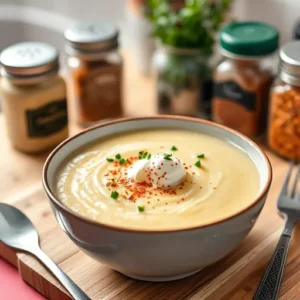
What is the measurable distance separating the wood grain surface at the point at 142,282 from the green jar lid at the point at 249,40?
0.25 meters

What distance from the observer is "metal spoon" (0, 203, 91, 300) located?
0.89 m

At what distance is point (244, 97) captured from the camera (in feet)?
4.00

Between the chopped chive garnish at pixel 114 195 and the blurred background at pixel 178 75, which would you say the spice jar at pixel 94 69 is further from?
the chopped chive garnish at pixel 114 195

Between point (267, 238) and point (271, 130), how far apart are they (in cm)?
28

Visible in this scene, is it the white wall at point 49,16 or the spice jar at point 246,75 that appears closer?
the spice jar at point 246,75

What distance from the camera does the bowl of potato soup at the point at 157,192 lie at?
797 mm

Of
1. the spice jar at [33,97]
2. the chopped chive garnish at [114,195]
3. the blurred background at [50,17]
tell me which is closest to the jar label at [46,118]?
the spice jar at [33,97]

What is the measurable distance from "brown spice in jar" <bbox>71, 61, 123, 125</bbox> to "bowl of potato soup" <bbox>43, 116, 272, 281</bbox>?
26 centimetres

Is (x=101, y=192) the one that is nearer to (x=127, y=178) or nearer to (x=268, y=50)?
(x=127, y=178)

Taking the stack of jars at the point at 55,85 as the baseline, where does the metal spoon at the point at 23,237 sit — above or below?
below

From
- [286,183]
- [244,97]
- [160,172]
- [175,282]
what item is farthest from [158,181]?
[244,97]

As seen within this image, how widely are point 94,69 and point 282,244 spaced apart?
55cm

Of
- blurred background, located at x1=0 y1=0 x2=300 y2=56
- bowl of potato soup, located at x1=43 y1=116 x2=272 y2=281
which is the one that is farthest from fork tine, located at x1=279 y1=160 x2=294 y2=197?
blurred background, located at x1=0 y1=0 x2=300 y2=56

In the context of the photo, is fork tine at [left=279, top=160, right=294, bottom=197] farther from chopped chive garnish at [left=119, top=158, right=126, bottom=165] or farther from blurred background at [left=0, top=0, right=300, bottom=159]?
chopped chive garnish at [left=119, top=158, right=126, bottom=165]
